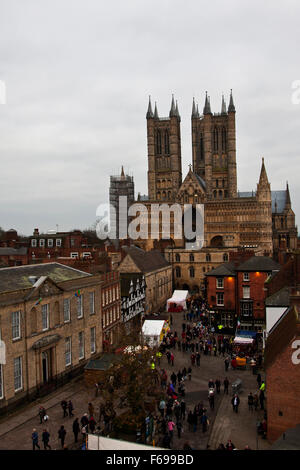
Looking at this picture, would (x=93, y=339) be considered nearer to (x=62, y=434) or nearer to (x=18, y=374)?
(x=18, y=374)

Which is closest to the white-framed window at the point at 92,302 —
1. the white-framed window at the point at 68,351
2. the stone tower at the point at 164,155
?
the white-framed window at the point at 68,351

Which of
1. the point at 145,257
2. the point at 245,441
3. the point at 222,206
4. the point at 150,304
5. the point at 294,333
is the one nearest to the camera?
the point at 294,333

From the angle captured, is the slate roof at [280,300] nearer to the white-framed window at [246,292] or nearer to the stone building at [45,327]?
the white-framed window at [246,292]

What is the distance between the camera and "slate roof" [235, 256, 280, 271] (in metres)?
45.0

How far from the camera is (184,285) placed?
78125 millimetres

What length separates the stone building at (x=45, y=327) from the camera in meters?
24.4

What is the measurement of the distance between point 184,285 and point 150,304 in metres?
24.0

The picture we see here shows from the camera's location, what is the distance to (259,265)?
150 ft

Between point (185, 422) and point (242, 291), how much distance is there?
2384 cm

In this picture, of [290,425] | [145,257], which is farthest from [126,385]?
[145,257]

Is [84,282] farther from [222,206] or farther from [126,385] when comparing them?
[222,206]

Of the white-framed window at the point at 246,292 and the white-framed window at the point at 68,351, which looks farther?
the white-framed window at the point at 246,292

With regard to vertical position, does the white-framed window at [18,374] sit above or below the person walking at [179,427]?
above

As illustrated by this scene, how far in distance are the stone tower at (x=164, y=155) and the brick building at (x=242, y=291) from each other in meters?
58.9
